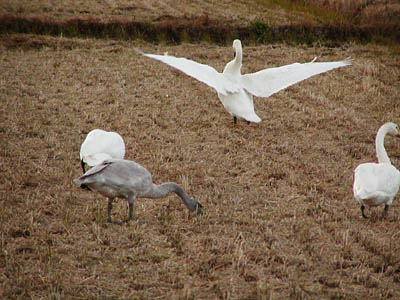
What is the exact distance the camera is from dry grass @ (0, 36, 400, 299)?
375cm

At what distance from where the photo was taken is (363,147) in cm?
695

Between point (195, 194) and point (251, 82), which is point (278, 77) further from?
point (195, 194)

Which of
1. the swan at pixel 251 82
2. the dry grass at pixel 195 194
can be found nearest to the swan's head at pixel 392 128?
the dry grass at pixel 195 194

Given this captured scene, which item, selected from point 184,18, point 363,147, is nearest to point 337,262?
point 363,147

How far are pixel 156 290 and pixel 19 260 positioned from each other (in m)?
1.18

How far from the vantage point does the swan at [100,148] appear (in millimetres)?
5199

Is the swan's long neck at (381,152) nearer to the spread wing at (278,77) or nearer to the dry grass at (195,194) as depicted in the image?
the dry grass at (195,194)

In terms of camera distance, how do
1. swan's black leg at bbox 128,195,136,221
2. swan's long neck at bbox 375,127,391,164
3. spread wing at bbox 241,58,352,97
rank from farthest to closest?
spread wing at bbox 241,58,352,97 < swan's long neck at bbox 375,127,391,164 < swan's black leg at bbox 128,195,136,221

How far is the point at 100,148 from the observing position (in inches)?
208

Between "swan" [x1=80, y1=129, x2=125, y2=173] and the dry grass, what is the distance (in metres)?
0.40

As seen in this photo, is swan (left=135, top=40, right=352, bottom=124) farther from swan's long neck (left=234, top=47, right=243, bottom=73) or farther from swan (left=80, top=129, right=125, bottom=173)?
swan (left=80, top=129, right=125, bottom=173)

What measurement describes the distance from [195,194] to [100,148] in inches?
46.5

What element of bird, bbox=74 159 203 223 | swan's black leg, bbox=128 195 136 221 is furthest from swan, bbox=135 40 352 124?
swan's black leg, bbox=128 195 136 221

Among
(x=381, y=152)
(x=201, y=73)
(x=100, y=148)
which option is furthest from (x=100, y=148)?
(x=381, y=152)
